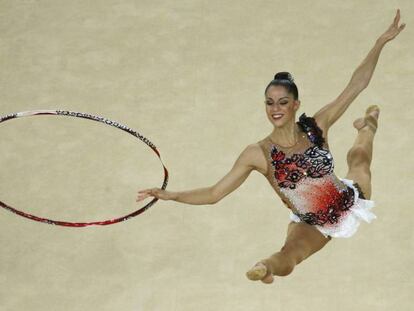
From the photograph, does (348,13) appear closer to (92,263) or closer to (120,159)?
(120,159)

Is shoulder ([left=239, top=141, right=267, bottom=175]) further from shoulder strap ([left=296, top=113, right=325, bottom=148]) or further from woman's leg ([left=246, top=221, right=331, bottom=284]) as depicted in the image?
woman's leg ([left=246, top=221, right=331, bottom=284])

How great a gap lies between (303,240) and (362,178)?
509 millimetres

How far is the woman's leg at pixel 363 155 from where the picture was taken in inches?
177

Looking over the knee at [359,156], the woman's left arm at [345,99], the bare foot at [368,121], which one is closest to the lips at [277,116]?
the woman's left arm at [345,99]

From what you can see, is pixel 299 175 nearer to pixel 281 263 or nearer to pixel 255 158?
pixel 255 158

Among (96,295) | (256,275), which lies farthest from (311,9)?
(256,275)

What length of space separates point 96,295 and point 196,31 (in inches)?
83.4

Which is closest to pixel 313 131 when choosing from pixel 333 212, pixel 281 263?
pixel 333 212

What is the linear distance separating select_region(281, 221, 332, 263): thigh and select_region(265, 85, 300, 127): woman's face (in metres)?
0.57

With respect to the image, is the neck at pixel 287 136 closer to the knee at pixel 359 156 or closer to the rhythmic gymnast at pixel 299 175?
the rhythmic gymnast at pixel 299 175

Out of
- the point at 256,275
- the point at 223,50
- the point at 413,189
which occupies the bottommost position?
the point at 256,275

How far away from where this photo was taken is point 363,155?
183 inches

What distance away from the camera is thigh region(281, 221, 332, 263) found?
4191 mm

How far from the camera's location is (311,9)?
6.34 metres
